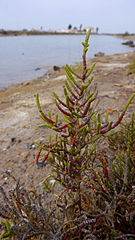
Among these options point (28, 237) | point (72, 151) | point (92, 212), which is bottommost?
point (28, 237)

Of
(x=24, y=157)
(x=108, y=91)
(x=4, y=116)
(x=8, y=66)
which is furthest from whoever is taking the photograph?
(x=8, y=66)

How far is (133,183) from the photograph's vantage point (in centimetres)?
197

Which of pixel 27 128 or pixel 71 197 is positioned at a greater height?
pixel 71 197

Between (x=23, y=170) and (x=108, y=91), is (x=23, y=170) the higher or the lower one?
the lower one

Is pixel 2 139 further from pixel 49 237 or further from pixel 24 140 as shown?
pixel 49 237

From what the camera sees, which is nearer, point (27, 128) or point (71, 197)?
point (71, 197)

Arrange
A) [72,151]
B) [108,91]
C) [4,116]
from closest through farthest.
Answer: [72,151]
[4,116]
[108,91]

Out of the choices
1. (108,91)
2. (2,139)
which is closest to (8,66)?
(108,91)

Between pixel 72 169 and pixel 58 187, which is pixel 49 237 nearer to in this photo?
pixel 72 169

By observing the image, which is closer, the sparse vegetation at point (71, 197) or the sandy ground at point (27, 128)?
the sparse vegetation at point (71, 197)

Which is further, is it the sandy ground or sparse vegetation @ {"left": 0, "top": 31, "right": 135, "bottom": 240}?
the sandy ground

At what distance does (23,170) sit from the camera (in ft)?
11.4

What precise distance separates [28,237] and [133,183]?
111 centimetres

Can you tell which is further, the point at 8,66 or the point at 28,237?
the point at 8,66
